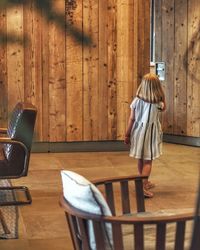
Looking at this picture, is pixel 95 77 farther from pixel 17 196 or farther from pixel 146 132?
pixel 17 196

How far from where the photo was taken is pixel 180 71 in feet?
24.6

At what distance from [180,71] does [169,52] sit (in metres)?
0.37

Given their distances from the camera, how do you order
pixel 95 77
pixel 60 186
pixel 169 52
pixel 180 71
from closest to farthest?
pixel 60 186
pixel 95 77
pixel 180 71
pixel 169 52

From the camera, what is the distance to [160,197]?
4.60 metres

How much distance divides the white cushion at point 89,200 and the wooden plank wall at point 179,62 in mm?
5396

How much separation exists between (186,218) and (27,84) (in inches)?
197

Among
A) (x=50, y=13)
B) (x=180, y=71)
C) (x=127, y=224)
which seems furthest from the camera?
(x=180, y=71)

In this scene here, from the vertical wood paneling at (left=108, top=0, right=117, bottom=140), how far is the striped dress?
2.27 metres

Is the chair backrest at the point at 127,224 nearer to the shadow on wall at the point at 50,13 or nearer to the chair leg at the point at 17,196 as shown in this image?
the shadow on wall at the point at 50,13

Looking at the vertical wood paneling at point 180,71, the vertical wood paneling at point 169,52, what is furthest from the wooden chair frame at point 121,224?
the vertical wood paneling at point 169,52

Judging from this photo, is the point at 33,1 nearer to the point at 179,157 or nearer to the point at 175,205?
the point at 175,205

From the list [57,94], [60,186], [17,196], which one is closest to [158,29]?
[57,94]

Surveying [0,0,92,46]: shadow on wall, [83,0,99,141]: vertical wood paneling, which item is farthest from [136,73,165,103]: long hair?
[0,0,92,46]: shadow on wall

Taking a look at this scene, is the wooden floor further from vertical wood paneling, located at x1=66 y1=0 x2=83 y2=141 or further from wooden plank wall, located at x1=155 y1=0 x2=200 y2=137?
wooden plank wall, located at x1=155 y1=0 x2=200 y2=137
